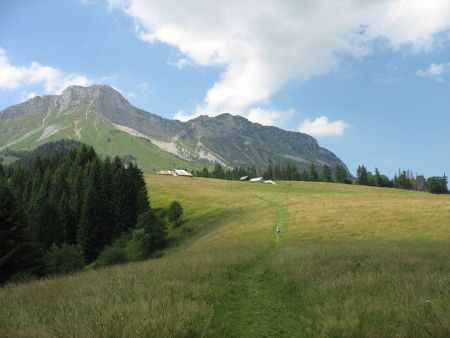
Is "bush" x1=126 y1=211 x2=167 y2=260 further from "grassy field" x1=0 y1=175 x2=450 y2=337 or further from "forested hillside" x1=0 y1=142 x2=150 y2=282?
"grassy field" x1=0 y1=175 x2=450 y2=337

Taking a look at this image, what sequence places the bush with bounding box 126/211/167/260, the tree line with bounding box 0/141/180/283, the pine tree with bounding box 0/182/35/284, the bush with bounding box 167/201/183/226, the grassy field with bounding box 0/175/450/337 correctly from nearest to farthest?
the grassy field with bounding box 0/175/450/337, the pine tree with bounding box 0/182/35/284, the tree line with bounding box 0/141/180/283, the bush with bounding box 126/211/167/260, the bush with bounding box 167/201/183/226

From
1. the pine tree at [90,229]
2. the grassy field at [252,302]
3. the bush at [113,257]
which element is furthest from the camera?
the pine tree at [90,229]

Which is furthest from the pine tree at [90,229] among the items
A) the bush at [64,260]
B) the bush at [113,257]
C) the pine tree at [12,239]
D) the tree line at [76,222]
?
the pine tree at [12,239]

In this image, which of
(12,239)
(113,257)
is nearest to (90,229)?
(113,257)

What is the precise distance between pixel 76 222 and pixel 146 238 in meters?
28.4

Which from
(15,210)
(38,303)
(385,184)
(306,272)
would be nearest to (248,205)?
(15,210)

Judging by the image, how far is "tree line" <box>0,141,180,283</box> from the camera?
1537 inches

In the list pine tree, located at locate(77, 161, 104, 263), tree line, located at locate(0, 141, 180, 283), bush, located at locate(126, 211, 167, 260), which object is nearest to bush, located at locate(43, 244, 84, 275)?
tree line, located at locate(0, 141, 180, 283)

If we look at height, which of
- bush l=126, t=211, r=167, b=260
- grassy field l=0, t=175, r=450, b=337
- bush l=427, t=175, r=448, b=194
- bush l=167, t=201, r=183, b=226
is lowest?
bush l=126, t=211, r=167, b=260

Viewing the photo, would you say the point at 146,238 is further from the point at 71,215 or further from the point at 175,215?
the point at 71,215

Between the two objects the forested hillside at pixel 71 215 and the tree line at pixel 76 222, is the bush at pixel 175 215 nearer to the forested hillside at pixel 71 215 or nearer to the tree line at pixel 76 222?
the tree line at pixel 76 222

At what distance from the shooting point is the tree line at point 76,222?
128 ft

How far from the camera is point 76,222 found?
7994 centimetres

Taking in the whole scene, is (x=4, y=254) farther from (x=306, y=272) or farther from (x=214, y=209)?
(x=214, y=209)
